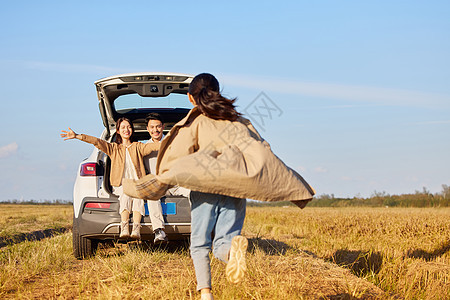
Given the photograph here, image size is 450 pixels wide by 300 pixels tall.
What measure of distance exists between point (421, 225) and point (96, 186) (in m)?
9.10

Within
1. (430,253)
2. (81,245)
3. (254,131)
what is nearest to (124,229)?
(81,245)

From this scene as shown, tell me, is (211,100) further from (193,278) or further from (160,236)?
(160,236)

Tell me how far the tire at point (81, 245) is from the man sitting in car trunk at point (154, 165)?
105 cm

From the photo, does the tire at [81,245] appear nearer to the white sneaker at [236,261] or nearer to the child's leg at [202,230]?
the child's leg at [202,230]

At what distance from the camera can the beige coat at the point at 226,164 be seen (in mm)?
3184

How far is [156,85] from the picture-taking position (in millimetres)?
6770

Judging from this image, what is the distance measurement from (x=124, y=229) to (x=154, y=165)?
1155mm

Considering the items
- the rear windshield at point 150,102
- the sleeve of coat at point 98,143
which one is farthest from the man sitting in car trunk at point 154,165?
the sleeve of coat at point 98,143

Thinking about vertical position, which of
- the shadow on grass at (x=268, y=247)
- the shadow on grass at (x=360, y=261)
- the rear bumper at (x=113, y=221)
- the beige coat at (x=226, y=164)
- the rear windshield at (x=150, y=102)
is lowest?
the shadow on grass at (x=360, y=261)

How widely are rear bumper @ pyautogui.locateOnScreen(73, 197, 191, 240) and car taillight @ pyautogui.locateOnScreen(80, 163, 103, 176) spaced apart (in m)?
0.34

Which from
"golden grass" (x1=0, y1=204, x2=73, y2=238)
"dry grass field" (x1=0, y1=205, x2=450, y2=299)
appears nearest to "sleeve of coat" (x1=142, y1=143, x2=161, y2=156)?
"dry grass field" (x1=0, y1=205, x2=450, y2=299)

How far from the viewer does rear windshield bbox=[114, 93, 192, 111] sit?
7039 mm

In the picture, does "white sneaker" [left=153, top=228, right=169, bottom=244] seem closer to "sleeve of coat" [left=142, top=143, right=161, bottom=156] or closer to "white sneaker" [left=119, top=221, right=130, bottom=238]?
"white sneaker" [left=119, top=221, right=130, bottom=238]

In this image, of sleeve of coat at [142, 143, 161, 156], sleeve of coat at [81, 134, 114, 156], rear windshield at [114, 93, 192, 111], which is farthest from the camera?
rear windshield at [114, 93, 192, 111]
